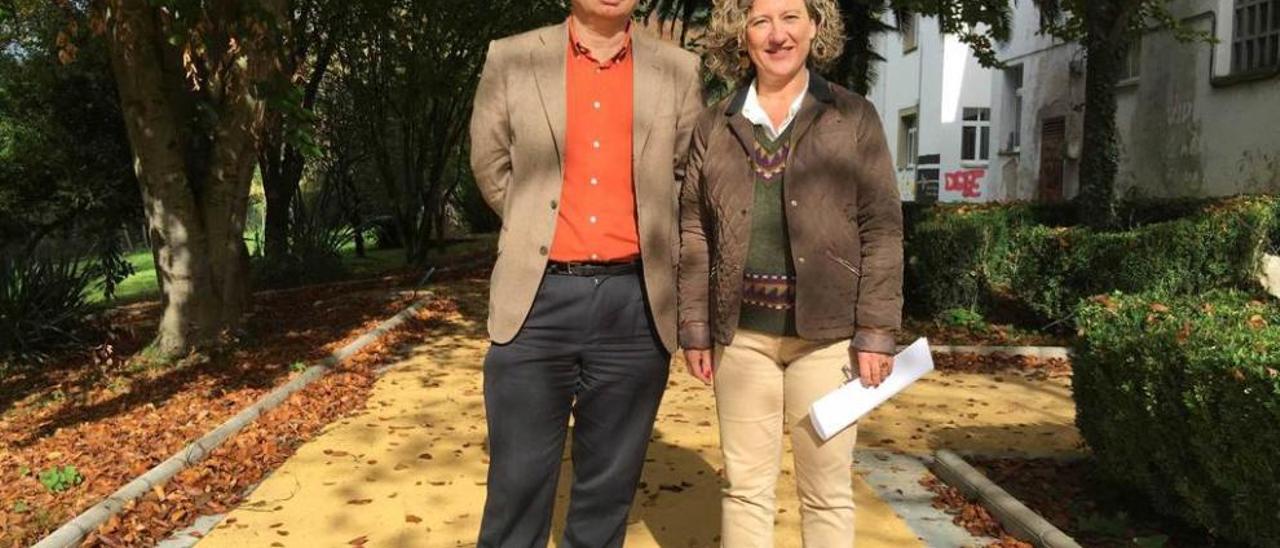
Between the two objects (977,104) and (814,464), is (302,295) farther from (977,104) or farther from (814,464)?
(977,104)

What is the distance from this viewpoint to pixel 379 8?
15266 millimetres

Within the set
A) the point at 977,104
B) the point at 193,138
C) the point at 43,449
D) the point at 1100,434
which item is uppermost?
the point at 977,104

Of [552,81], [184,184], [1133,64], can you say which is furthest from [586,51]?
[1133,64]

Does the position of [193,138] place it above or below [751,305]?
above

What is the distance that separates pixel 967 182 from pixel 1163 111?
983 centimetres

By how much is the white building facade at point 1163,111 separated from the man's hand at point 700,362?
13401 mm

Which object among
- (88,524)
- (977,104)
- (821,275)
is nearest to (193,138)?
(88,524)

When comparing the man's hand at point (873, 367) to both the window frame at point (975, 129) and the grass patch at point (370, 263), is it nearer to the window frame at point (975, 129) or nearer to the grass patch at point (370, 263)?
the grass patch at point (370, 263)

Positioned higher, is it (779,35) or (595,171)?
(779,35)

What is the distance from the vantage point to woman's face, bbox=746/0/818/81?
271 cm

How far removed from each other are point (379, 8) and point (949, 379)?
11.2 metres

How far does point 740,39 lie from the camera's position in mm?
2836

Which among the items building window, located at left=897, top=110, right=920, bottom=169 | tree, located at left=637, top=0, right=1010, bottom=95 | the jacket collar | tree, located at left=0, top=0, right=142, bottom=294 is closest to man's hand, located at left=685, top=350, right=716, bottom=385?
the jacket collar

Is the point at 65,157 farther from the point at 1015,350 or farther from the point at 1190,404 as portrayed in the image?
the point at 1190,404
